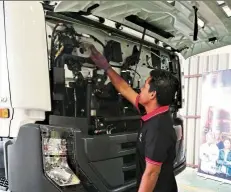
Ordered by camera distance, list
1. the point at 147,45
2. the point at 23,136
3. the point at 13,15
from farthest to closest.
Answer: the point at 147,45, the point at 23,136, the point at 13,15

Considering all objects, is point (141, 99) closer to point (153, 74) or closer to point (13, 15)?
point (153, 74)

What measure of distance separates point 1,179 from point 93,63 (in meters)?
1.38

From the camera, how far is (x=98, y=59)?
276 centimetres

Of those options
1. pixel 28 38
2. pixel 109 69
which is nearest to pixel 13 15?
pixel 28 38

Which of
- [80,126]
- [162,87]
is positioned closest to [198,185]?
[162,87]

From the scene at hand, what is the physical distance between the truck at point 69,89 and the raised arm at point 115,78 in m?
0.07

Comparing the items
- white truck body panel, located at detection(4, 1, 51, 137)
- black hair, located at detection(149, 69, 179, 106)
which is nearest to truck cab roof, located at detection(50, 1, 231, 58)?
white truck body panel, located at detection(4, 1, 51, 137)

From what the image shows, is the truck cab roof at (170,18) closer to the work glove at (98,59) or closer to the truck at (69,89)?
the truck at (69,89)

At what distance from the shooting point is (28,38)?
6.20 ft

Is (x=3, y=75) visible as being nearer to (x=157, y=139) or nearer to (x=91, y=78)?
(x=91, y=78)

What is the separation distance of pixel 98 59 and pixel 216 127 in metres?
4.94

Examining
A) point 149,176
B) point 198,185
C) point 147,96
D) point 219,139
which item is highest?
point 147,96

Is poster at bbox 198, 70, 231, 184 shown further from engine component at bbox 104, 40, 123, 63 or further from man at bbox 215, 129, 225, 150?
engine component at bbox 104, 40, 123, 63

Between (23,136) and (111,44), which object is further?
(111,44)
